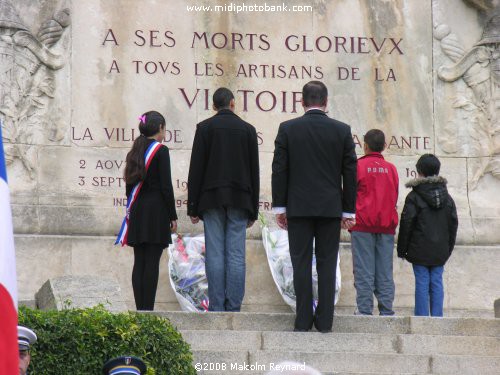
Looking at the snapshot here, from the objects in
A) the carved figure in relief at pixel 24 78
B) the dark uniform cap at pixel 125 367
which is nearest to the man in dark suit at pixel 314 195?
the dark uniform cap at pixel 125 367

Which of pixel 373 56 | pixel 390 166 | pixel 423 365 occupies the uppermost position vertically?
pixel 373 56

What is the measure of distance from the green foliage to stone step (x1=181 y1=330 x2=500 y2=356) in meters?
1.29

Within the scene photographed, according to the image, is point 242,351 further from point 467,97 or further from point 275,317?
point 467,97

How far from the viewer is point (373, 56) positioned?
17.5 metres

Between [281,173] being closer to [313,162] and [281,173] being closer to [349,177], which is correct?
[313,162]

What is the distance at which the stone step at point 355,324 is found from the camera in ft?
39.9

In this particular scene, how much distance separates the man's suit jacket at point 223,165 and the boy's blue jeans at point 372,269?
124 cm

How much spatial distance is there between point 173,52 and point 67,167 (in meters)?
1.87

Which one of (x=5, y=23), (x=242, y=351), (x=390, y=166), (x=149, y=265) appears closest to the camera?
(x=242, y=351)

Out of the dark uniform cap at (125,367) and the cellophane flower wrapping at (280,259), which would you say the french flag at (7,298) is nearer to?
the dark uniform cap at (125,367)

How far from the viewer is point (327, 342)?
11.8m

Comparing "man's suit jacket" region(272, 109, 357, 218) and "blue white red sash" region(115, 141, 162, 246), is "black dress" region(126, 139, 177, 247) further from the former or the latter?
"man's suit jacket" region(272, 109, 357, 218)

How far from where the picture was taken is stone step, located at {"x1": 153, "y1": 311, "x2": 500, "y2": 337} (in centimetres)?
1216

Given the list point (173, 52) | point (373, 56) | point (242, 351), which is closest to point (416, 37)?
point (373, 56)
